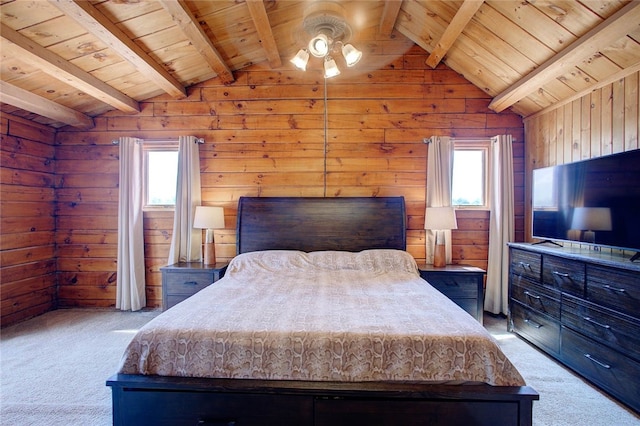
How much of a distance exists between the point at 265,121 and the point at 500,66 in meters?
2.57

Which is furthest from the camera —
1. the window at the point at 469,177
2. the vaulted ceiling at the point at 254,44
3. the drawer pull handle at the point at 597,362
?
the window at the point at 469,177

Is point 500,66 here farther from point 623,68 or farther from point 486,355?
point 486,355

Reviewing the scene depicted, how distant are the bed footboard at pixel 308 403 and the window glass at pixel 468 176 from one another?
2670mm

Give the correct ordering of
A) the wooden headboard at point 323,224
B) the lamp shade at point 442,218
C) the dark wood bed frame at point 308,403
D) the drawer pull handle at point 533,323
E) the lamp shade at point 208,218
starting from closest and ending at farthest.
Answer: the dark wood bed frame at point 308,403 < the drawer pull handle at point 533,323 < the lamp shade at point 442,218 < the lamp shade at point 208,218 < the wooden headboard at point 323,224

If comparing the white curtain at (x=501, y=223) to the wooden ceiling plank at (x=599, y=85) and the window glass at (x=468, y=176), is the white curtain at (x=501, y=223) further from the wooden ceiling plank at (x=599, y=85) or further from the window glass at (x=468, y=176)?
the wooden ceiling plank at (x=599, y=85)

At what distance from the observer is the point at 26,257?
3480 mm

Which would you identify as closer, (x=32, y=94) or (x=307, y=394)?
(x=307, y=394)

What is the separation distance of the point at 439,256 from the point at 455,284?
355 mm

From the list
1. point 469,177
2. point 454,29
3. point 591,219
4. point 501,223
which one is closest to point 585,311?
point 591,219

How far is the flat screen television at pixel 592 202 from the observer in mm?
2117

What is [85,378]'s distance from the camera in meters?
2.29

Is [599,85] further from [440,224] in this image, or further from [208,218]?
[208,218]

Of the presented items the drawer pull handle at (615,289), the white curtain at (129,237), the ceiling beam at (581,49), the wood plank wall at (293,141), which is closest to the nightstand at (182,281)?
the wood plank wall at (293,141)

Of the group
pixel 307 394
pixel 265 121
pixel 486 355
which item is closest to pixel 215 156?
pixel 265 121
